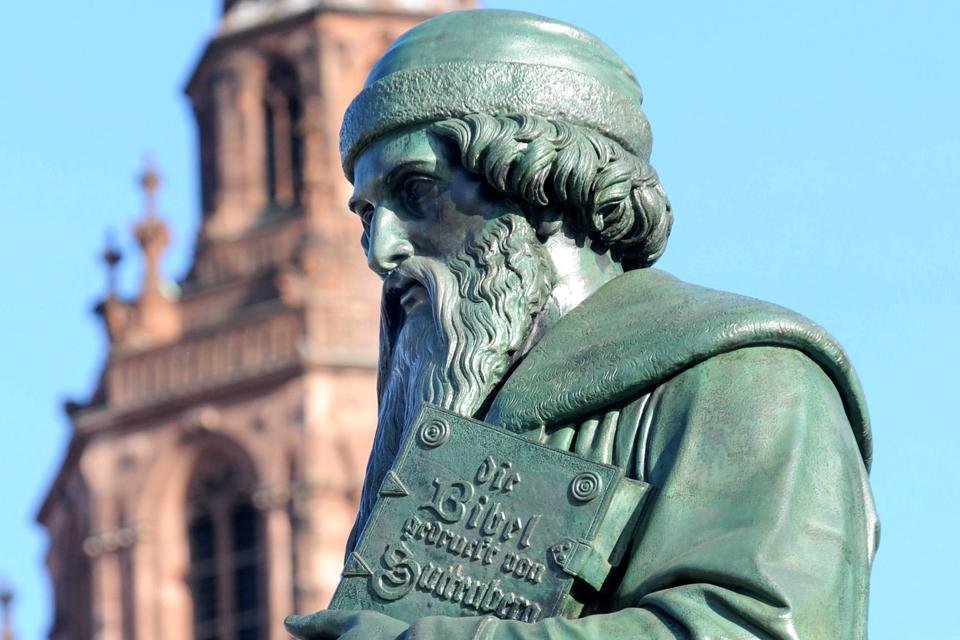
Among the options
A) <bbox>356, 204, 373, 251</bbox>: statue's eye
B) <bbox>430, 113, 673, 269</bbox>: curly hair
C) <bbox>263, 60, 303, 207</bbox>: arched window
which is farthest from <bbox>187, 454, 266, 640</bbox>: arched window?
<bbox>430, 113, 673, 269</bbox>: curly hair

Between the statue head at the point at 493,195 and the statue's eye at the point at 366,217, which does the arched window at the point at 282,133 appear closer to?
the statue's eye at the point at 366,217

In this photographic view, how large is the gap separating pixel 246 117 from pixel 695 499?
167 ft

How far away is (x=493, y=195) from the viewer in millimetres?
5566

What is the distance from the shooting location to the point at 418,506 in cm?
523

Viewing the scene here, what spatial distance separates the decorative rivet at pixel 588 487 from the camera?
16.7 feet

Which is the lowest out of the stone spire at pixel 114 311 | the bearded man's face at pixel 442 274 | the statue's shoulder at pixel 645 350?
the statue's shoulder at pixel 645 350

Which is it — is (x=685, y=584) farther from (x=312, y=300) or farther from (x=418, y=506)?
(x=312, y=300)

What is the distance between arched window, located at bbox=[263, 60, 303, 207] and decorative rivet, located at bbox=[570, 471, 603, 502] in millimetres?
49803

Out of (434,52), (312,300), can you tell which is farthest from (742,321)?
(312,300)

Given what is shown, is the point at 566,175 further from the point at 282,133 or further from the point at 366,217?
the point at 282,133

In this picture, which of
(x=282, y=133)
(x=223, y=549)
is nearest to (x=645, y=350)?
(x=223, y=549)

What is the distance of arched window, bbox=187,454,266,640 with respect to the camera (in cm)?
5266

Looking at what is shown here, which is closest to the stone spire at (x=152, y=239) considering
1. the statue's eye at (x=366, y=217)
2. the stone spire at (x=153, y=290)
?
the stone spire at (x=153, y=290)

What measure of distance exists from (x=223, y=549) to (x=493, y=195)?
47.8 meters
